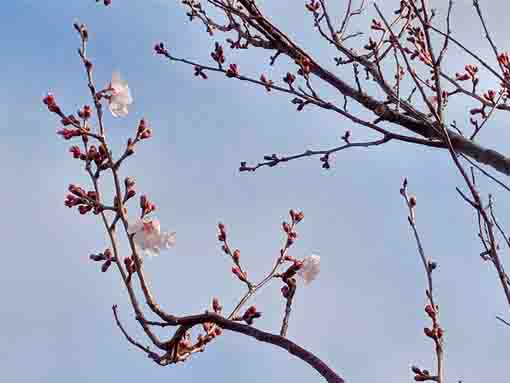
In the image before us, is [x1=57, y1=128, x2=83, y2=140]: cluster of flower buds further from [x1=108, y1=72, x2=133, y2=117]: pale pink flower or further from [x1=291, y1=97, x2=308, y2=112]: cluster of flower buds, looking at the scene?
[x1=291, y1=97, x2=308, y2=112]: cluster of flower buds

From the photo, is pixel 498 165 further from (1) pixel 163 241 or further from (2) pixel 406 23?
(1) pixel 163 241

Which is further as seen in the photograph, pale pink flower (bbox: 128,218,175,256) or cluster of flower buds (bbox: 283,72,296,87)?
cluster of flower buds (bbox: 283,72,296,87)

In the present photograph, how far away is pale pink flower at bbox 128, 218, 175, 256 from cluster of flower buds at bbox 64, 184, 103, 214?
0.19 m

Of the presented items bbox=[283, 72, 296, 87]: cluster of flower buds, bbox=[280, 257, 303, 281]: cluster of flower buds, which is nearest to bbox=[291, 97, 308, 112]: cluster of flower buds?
bbox=[283, 72, 296, 87]: cluster of flower buds

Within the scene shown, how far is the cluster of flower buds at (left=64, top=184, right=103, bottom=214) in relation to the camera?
2.43m

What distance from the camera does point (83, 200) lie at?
2.46 meters

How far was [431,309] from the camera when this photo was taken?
275cm

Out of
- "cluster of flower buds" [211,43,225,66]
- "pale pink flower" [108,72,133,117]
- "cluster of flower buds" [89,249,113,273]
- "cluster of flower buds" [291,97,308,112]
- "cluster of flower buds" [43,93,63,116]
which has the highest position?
"cluster of flower buds" [211,43,225,66]

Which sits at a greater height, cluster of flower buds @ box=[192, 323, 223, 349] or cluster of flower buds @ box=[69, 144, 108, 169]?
cluster of flower buds @ box=[69, 144, 108, 169]

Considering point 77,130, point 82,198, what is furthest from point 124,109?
point 82,198

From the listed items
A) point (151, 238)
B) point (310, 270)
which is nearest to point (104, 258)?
point (151, 238)

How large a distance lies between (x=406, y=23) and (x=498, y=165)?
1512 mm

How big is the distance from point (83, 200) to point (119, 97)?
0.61 m

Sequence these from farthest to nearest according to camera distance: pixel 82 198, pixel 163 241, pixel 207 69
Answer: pixel 207 69
pixel 163 241
pixel 82 198
